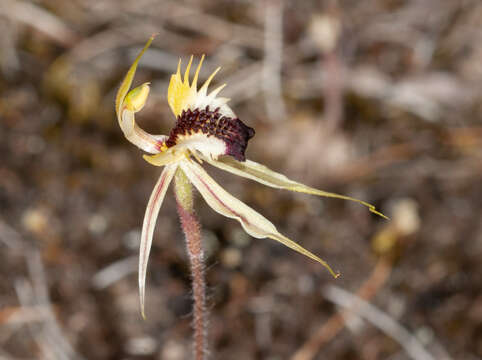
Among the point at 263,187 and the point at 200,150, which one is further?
the point at 263,187

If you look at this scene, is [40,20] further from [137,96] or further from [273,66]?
[137,96]

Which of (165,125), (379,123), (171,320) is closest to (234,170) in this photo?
(171,320)

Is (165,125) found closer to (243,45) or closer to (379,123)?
(243,45)

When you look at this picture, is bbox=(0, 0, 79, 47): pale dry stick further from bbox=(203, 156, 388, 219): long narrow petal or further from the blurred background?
bbox=(203, 156, 388, 219): long narrow petal

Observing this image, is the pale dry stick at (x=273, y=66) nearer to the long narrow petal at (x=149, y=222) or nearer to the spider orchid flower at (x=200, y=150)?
the spider orchid flower at (x=200, y=150)

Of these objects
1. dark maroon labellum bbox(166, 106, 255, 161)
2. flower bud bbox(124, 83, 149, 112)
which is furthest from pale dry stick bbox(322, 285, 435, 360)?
flower bud bbox(124, 83, 149, 112)

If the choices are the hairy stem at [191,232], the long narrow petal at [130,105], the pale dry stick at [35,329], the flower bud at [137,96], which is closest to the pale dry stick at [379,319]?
the hairy stem at [191,232]

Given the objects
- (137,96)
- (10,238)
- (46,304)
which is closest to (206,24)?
(10,238)
